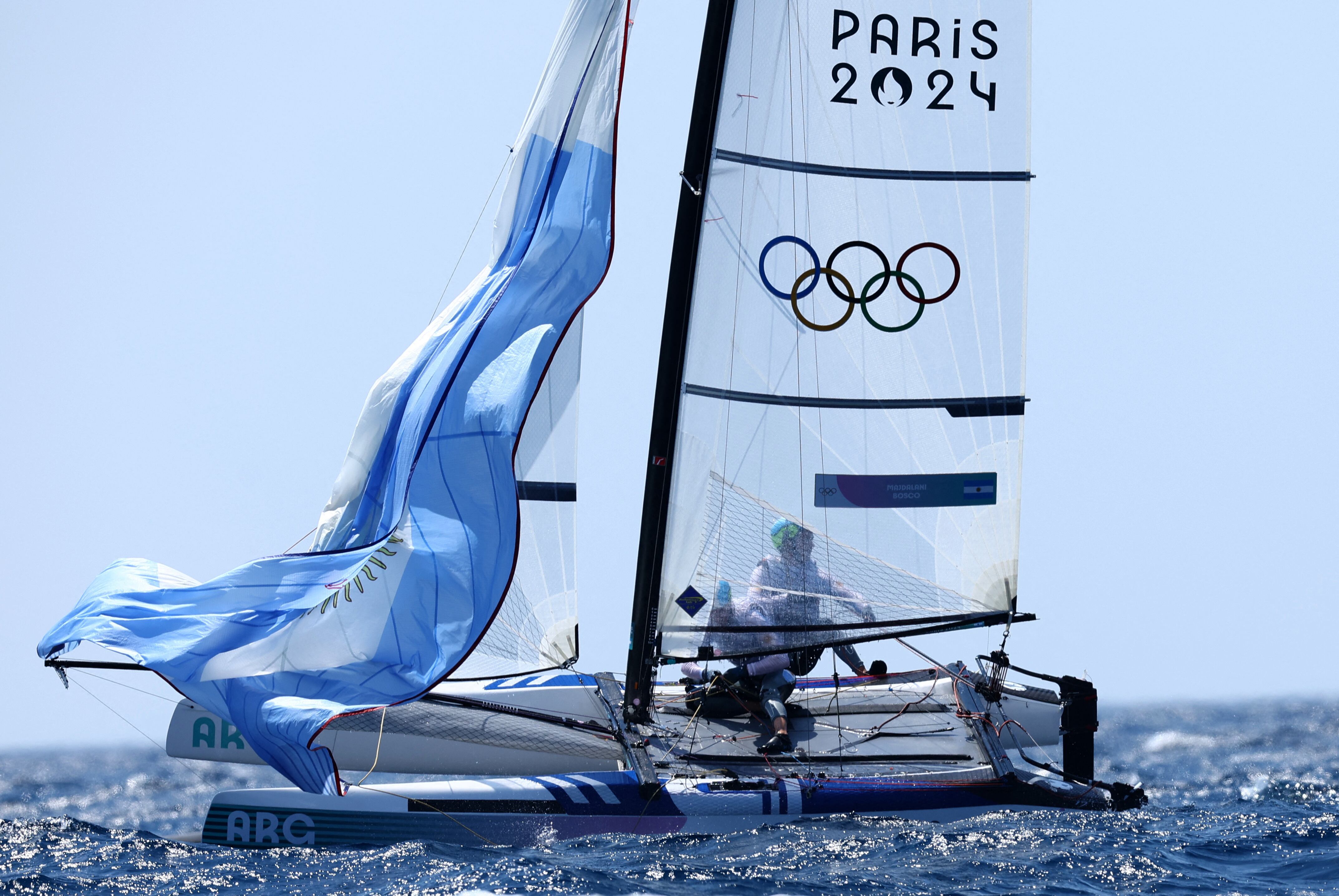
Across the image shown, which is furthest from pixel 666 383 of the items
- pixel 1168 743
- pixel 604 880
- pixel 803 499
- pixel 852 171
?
pixel 1168 743

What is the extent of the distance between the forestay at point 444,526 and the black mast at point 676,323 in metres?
0.49

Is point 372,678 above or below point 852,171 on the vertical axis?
below

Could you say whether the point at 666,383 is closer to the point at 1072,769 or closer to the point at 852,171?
the point at 852,171

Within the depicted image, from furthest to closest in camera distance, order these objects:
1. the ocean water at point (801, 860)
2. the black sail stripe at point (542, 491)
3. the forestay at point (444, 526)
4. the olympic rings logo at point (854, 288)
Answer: the black sail stripe at point (542, 491) < the olympic rings logo at point (854, 288) < the forestay at point (444, 526) < the ocean water at point (801, 860)

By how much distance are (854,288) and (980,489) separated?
5.19 feet

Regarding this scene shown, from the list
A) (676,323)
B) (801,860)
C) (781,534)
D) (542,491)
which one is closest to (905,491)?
(781,534)

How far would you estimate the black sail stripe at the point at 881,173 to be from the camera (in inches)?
350

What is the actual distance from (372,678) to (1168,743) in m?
17.5

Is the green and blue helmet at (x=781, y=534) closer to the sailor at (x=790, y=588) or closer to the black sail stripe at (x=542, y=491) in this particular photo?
the sailor at (x=790, y=588)

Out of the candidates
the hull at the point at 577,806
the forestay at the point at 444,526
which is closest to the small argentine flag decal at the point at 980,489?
the hull at the point at 577,806

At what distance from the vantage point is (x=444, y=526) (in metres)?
7.93

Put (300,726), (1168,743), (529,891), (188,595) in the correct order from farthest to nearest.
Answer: (1168,743)
(188,595)
(300,726)
(529,891)

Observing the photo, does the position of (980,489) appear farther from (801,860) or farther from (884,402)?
(801,860)

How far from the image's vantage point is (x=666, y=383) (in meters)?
8.89
